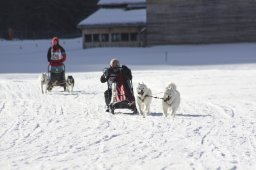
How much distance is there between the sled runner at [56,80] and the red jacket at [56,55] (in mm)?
167

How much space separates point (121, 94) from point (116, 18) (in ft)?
106

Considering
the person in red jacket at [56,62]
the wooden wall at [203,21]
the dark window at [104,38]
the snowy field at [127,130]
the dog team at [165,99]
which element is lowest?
the snowy field at [127,130]

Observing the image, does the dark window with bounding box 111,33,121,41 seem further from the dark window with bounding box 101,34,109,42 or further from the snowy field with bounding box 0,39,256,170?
the snowy field with bounding box 0,39,256,170

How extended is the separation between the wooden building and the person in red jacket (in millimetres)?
24831

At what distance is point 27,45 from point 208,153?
47489 millimetres

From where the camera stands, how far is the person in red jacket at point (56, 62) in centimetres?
1788

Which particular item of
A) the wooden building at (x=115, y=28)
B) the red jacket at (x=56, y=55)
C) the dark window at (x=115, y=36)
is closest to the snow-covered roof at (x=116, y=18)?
the wooden building at (x=115, y=28)

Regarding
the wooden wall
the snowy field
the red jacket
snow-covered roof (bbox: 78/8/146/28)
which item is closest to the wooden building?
snow-covered roof (bbox: 78/8/146/28)

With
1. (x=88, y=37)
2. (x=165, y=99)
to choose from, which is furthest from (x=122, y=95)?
(x=88, y=37)

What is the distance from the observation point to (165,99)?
11047mm

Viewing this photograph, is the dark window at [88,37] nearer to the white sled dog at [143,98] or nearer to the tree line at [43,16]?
the tree line at [43,16]

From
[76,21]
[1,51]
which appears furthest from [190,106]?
[76,21]

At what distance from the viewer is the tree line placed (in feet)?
218

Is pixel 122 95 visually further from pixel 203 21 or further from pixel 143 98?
pixel 203 21
